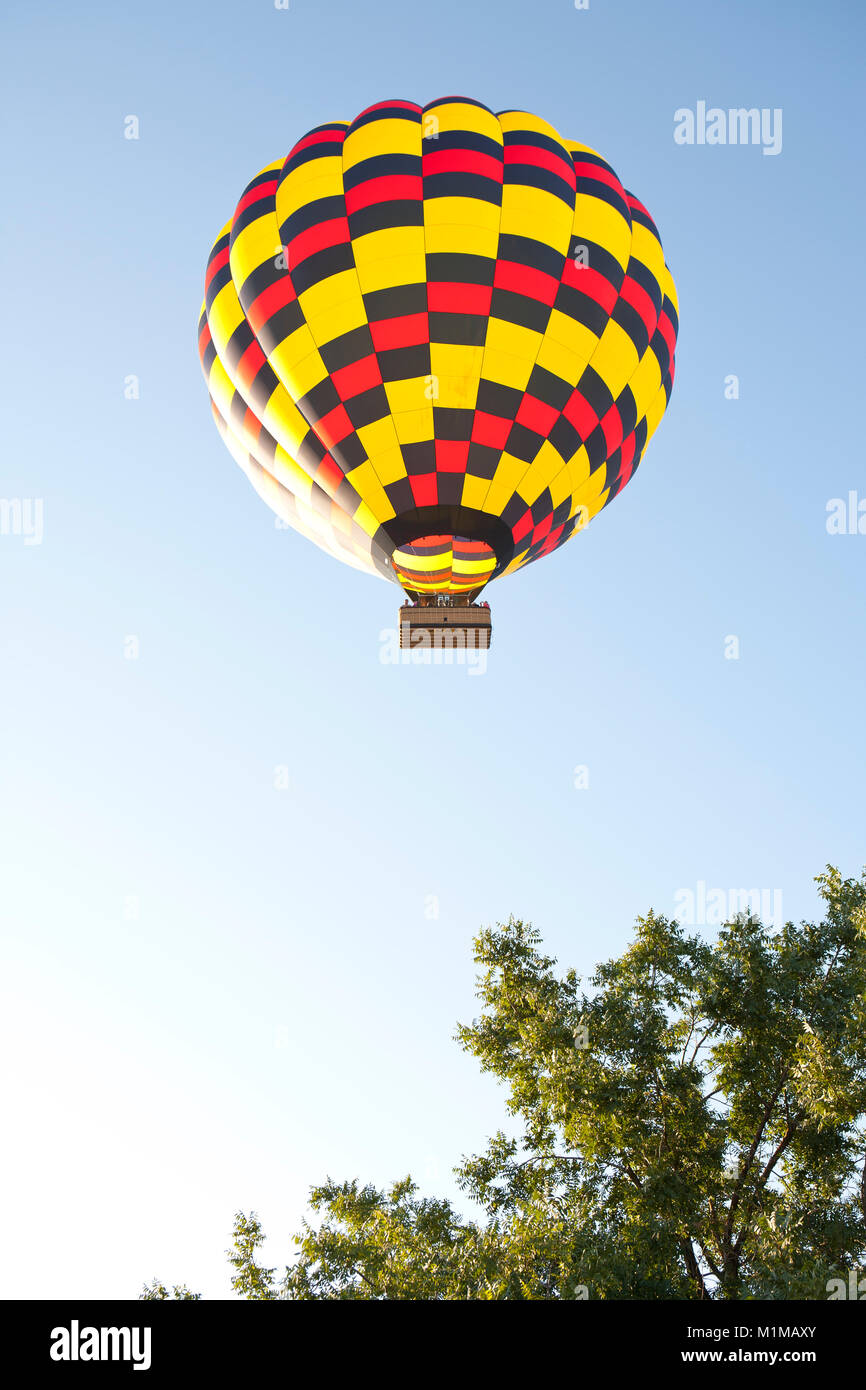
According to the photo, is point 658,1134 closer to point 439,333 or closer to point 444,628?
point 444,628

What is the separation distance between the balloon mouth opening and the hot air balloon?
0.03m

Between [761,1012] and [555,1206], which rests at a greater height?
[761,1012]

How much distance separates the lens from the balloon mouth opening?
15195 mm

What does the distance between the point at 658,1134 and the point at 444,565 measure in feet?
28.1

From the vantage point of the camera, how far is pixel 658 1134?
14.6 metres

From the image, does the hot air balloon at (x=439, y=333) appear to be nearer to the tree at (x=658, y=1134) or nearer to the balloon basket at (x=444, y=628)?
the balloon basket at (x=444, y=628)

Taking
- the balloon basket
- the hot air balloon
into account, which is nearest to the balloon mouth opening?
the hot air balloon

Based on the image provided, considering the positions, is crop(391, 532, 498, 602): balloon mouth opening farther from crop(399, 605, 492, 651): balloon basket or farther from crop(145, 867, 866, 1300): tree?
crop(145, 867, 866, 1300): tree

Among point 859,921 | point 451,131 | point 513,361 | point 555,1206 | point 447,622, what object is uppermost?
point 451,131
